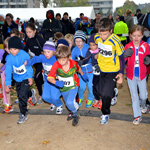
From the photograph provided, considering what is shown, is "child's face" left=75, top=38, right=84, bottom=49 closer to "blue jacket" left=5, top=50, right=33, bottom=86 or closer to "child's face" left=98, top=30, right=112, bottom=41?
"child's face" left=98, top=30, right=112, bottom=41

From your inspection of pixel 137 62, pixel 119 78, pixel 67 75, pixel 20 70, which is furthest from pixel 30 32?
pixel 137 62

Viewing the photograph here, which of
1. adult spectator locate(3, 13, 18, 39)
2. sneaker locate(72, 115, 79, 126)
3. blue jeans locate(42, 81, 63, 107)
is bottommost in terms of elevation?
sneaker locate(72, 115, 79, 126)

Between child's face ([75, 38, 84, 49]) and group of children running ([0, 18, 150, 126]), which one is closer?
group of children running ([0, 18, 150, 126])

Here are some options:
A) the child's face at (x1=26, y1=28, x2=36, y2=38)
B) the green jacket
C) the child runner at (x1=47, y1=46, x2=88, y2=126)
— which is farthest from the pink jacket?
the green jacket

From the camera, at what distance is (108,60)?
4656 mm

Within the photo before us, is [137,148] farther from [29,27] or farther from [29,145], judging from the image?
[29,27]

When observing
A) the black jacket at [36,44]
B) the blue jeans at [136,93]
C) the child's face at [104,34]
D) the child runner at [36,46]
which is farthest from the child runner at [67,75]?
the black jacket at [36,44]

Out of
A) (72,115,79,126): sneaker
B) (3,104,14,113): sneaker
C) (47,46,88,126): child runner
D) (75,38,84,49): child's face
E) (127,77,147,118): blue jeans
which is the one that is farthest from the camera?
(3,104,14,113): sneaker

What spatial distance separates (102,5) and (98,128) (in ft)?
533

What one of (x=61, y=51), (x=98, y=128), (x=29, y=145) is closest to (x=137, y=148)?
(x=98, y=128)

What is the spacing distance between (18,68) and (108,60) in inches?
80.5

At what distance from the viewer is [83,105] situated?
6.19m

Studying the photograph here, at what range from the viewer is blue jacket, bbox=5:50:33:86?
16.7 ft

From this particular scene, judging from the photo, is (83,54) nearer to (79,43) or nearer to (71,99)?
(79,43)
